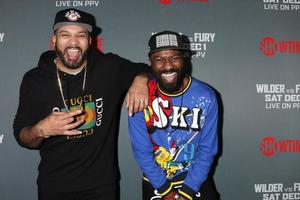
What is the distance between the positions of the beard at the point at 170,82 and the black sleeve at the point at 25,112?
0.70m

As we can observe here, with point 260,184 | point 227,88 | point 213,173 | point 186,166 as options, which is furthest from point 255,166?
point 186,166

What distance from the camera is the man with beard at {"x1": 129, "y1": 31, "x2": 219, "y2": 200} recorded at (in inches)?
64.7

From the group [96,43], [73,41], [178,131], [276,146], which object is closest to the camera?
[73,41]

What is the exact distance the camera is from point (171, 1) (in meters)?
2.14

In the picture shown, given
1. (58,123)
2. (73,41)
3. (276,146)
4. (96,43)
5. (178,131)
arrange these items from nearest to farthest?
(58,123)
(73,41)
(178,131)
(96,43)
(276,146)

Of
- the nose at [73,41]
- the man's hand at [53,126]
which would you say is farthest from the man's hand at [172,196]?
the nose at [73,41]

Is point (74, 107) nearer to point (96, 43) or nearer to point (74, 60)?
point (74, 60)

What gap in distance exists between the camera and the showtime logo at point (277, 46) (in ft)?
7.21

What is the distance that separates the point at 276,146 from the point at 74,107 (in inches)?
60.8

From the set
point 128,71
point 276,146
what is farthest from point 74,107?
point 276,146

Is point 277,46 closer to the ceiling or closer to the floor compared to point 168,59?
closer to the ceiling

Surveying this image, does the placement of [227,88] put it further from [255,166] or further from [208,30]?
[255,166]

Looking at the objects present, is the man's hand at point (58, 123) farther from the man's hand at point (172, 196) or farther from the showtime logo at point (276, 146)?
the showtime logo at point (276, 146)

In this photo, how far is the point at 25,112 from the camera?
1598 mm
